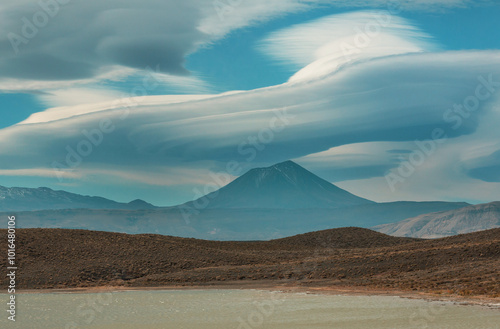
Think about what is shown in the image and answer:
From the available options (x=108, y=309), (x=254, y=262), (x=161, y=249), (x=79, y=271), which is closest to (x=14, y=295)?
(x=79, y=271)

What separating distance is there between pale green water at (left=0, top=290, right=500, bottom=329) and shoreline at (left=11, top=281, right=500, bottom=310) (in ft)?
6.96

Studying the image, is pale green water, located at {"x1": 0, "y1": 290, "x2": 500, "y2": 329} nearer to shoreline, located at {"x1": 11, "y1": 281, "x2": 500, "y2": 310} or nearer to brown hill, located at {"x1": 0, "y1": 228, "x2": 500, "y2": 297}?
shoreline, located at {"x1": 11, "y1": 281, "x2": 500, "y2": 310}

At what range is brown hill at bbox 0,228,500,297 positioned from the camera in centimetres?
5519

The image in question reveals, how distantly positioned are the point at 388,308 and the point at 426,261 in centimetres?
2638

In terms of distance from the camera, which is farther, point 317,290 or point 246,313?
point 317,290

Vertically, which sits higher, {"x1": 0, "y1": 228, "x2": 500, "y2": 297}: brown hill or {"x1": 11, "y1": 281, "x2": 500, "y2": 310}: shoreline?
{"x1": 0, "y1": 228, "x2": 500, "y2": 297}: brown hill

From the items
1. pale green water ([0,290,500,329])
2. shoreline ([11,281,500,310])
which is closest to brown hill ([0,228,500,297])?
shoreline ([11,281,500,310])

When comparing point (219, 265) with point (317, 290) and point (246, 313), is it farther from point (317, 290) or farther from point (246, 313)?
→ point (246, 313)

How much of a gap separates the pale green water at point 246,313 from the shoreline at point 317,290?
2.12 meters

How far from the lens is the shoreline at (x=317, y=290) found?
41.6m

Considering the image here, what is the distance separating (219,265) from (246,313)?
34.0 meters

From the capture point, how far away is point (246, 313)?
3800 cm

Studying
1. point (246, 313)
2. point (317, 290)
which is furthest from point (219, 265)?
point (246, 313)

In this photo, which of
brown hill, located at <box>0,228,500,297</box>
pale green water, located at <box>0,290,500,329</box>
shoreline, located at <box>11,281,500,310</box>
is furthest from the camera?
brown hill, located at <box>0,228,500,297</box>
